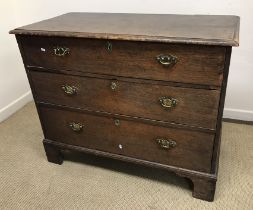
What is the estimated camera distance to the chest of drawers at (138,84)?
1.12 metres

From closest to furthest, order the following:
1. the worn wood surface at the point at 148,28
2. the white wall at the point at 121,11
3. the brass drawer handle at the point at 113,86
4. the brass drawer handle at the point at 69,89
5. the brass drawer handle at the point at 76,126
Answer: the worn wood surface at the point at 148,28
the brass drawer handle at the point at 113,86
the brass drawer handle at the point at 69,89
the brass drawer handle at the point at 76,126
the white wall at the point at 121,11

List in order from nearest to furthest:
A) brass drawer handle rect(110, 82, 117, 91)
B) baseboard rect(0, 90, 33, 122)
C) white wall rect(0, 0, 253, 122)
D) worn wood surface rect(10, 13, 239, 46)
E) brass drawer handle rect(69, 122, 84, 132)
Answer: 1. worn wood surface rect(10, 13, 239, 46)
2. brass drawer handle rect(110, 82, 117, 91)
3. brass drawer handle rect(69, 122, 84, 132)
4. white wall rect(0, 0, 253, 122)
5. baseboard rect(0, 90, 33, 122)

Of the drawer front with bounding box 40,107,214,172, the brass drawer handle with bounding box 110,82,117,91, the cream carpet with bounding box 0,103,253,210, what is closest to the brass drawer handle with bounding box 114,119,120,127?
the drawer front with bounding box 40,107,214,172

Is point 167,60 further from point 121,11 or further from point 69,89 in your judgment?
point 121,11

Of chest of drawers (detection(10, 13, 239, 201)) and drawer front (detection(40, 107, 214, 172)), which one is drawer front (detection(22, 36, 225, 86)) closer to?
chest of drawers (detection(10, 13, 239, 201))

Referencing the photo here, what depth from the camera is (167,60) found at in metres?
1.13

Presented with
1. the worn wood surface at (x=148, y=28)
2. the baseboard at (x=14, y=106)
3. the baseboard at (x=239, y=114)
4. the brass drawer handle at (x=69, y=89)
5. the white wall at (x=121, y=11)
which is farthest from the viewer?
the baseboard at (x=14, y=106)

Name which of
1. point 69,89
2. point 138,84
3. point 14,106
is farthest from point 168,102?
point 14,106

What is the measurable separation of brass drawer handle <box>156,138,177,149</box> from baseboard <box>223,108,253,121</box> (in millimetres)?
801

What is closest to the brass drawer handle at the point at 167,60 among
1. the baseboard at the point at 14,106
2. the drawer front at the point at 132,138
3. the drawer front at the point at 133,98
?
the drawer front at the point at 133,98

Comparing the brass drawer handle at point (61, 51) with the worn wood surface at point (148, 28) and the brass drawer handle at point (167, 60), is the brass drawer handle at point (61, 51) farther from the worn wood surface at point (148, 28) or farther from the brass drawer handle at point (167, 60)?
the brass drawer handle at point (167, 60)

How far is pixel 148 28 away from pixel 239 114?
1.06 m

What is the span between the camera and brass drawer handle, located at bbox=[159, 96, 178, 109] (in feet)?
3.98

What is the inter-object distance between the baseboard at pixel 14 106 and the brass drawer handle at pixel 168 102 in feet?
4.75
